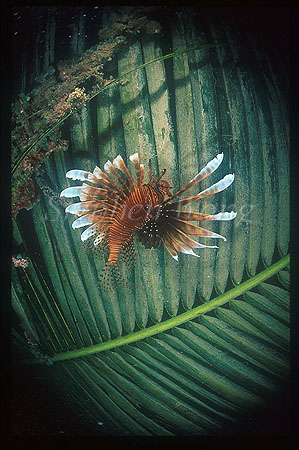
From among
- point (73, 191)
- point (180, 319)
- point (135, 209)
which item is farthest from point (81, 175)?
point (180, 319)

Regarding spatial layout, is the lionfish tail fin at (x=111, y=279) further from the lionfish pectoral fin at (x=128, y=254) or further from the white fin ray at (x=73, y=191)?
the white fin ray at (x=73, y=191)

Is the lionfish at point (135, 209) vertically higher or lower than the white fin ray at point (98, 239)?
higher

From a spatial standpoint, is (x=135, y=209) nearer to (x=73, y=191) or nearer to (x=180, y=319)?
(x=73, y=191)

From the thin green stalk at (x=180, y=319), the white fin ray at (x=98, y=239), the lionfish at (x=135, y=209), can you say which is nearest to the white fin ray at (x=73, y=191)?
the lionfish at (x=135, y=209)

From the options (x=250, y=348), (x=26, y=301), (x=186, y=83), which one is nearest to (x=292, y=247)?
Answer: (x=250, y=348)

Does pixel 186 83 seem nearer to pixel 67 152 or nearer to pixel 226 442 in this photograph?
pixel 67 152

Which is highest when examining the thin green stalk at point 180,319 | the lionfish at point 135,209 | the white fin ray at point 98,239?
the lionfish at point 135,209
